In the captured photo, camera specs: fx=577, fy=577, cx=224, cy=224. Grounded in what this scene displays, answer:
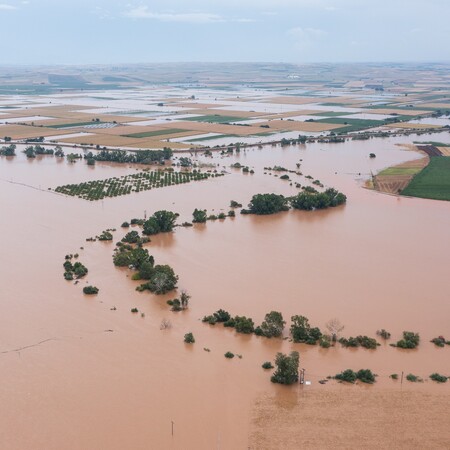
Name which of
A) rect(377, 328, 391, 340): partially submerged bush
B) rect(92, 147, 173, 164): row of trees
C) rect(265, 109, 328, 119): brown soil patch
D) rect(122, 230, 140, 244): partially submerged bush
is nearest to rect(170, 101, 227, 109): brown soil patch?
rect(265, 109, 328, 119): brown soil patch

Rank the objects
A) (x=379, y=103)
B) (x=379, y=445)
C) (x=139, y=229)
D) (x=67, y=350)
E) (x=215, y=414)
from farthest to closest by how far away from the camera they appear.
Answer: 1. (x=379, y=103)
2. (x=139, y=229)
3. (x=67, y=350)
4. (x=215, y=414)
5. (x=379, y=445)

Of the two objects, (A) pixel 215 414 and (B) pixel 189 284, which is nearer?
(A) pixel 215 414

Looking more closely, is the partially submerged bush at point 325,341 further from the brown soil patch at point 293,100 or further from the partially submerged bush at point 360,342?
the brown soil patch at point 293,100

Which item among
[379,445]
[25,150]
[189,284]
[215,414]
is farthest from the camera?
[25,150]

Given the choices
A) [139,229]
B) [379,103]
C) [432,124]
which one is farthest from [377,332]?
[379,103]

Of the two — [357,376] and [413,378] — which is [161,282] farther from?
[413,378]

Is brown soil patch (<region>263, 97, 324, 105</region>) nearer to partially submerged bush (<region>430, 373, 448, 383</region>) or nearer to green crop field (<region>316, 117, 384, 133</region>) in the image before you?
green crop field (<region>316, 117, 384, 133</region>)

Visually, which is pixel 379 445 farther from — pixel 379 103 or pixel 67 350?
pixel 379 103
